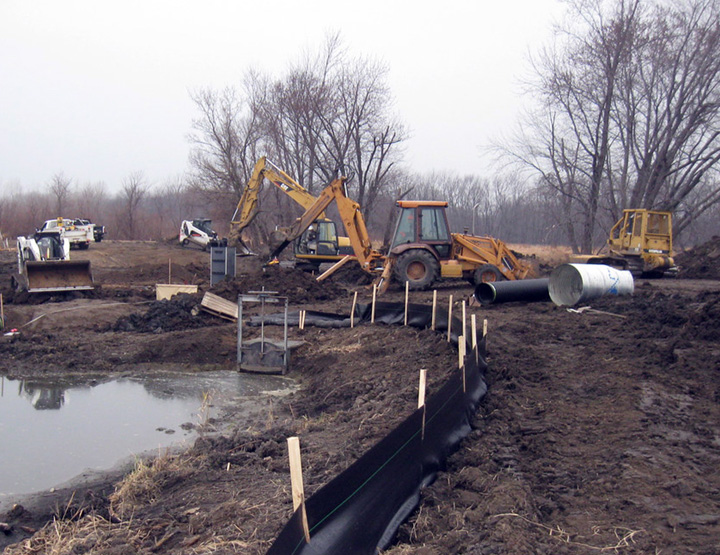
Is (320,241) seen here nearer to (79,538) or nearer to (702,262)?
(702,262)

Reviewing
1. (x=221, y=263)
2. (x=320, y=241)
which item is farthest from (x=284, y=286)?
(x=320, y=241)

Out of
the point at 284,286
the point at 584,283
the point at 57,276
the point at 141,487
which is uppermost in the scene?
the point at 584,283

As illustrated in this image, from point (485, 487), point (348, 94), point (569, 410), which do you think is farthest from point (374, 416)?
point (348, 94)

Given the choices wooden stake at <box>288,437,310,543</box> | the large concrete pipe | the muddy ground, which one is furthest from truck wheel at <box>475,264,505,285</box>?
wooden stake at <box>288,437,310,543</box>

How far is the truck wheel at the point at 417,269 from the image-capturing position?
16984mm

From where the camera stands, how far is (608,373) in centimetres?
778

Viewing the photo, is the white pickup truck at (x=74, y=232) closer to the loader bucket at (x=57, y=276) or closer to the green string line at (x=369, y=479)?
the loader bucket at (x=57, y=276)

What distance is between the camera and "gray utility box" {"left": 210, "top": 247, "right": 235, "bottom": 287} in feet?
67.2

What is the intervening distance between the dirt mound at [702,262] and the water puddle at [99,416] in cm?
1771

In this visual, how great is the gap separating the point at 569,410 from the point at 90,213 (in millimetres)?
61063

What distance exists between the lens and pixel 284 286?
18.3m

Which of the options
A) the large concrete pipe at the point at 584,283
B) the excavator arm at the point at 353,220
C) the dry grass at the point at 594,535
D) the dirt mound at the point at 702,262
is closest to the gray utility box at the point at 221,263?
the excavator arm at the point at 353,220

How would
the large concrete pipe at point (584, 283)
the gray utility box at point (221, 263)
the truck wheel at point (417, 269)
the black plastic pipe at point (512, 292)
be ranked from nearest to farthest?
the large concrete pipe at point (584, 283) → the black plastic pipe at point (512, 292) → the truck wheel at point (417, 269) → the gray utility box at point (221, 263)

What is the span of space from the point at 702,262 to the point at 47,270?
22433 mm
